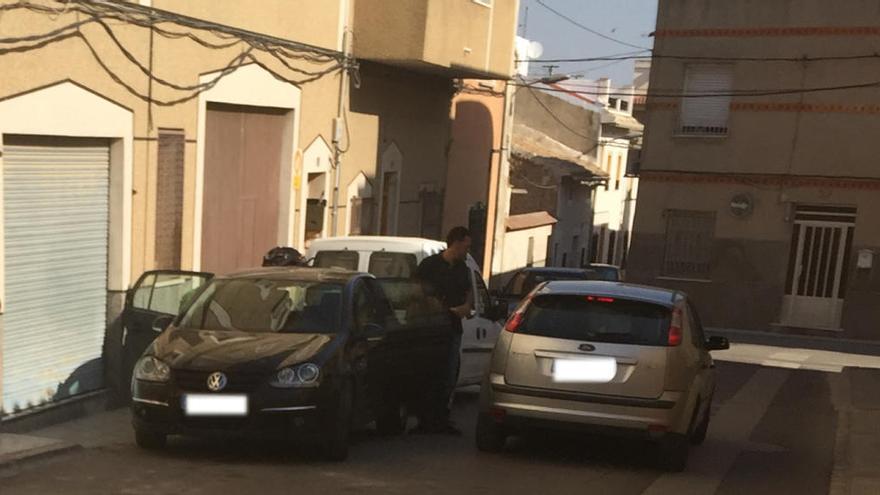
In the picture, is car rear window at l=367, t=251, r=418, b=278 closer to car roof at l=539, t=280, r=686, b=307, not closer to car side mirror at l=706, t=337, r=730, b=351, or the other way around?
car roof at l=539, t=280, r=686, b=307

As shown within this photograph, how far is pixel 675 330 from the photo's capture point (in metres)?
9.02

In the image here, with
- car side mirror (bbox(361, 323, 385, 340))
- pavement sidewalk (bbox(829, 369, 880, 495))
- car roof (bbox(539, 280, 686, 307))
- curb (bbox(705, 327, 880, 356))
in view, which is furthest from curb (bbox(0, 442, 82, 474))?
curb (bbox(705, 327, 880, 356))

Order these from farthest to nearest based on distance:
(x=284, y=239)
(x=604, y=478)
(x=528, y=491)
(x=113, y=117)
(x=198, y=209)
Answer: (x=284, y=239) → (x=198, y=209) → (x=113, y=117) → (x=604, y=478) → (x=528, y=491)

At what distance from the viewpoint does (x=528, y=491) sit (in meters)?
8.05

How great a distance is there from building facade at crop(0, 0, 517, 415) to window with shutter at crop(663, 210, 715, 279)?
1118cm

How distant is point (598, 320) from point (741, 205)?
2039 centimetres

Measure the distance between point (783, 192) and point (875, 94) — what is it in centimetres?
319

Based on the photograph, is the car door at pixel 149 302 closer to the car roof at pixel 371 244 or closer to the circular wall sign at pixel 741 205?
the car roof at pixel 371 244

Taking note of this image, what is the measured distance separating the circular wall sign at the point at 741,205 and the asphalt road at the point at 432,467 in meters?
16.9

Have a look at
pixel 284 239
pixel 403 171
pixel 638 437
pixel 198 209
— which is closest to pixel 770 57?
pixel 403 171

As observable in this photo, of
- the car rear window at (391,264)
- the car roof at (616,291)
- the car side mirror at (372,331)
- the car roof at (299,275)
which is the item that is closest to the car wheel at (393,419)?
the car side mirror at (372,331)

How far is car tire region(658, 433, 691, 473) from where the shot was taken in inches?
350

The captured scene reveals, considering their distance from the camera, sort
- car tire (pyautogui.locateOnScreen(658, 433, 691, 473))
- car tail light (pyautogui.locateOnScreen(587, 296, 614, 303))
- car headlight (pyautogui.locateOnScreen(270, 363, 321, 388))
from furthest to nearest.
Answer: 1. car tail light (pyautogui.locateOnScreen(587, 296, 614, 303))
2. car tire (pyautogui.locateOnScreen(658, 433, 691, 473))
3. car headlight (pyautogui.locateOnScreen(270, 363, 321, 388))

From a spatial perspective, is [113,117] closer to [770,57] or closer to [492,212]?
[492,212]
